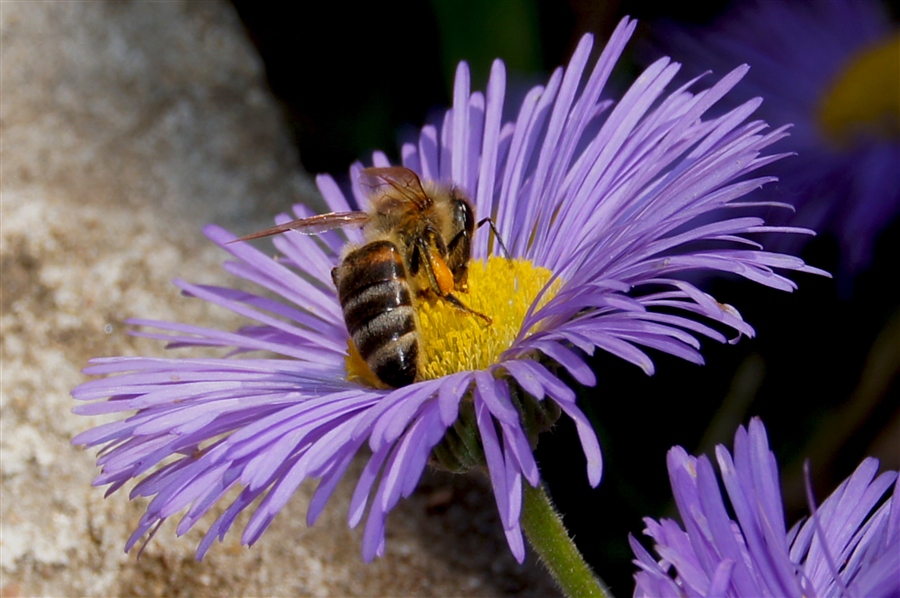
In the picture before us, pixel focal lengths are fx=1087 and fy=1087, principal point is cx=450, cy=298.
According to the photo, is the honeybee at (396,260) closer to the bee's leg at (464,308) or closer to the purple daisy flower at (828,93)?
the bee's leg at (464,308)

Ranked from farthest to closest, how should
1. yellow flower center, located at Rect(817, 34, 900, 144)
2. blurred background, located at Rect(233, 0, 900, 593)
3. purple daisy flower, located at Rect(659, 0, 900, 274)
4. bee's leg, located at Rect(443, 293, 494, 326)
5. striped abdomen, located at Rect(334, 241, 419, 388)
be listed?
1. yellow flower center, located at Rect(817, 34, 900, 144)
2. purple daisy flower, located at Rect(659, 0, 900, 274)
3. blurred background, located at Rect(233, 0, 900, 593)
4. bee's leg, located at Rect(443, 293, 494, 326)
5. striped abdomen, located at Rect(334, 241, 419, 388)

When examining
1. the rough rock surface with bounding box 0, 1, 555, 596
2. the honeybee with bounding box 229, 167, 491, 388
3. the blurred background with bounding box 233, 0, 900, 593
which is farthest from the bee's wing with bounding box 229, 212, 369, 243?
the blurred background with bounding box 233, 0, 900, 593

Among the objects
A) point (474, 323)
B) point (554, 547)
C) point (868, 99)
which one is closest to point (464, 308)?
point (474, 323)

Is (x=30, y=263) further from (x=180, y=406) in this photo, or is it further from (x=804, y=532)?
(x=804, y=532)

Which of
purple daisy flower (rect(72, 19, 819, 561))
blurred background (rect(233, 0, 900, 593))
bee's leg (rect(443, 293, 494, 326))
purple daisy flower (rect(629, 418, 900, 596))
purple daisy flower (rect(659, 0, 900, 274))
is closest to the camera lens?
purple daisy flower (rect(629, 418, 900, 596))

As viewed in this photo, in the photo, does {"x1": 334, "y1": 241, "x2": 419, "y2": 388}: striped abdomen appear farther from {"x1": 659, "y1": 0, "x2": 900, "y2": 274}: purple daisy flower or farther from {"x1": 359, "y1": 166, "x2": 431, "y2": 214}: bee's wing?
{"x1": 659, "y1": 0, "x2": 900, "y2": 274}: purple daisy flower

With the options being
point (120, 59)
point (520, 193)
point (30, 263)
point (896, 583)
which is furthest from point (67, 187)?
point (896, 583)

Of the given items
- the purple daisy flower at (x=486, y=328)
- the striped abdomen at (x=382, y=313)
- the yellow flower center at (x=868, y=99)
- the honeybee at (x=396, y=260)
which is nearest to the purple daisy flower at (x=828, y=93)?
the yellow flower center at (x=868, y=99)
